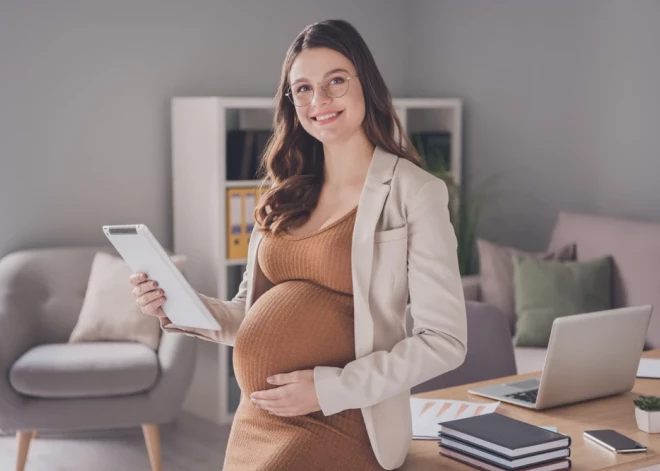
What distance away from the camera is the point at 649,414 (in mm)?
1965

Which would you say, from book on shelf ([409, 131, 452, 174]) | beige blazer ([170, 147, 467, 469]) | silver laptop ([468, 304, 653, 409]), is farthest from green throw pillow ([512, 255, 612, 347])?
beige blazer ([170, 147, 467, 469])

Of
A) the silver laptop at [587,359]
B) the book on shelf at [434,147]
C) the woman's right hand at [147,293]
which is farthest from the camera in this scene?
the book on shelf at [434,147]

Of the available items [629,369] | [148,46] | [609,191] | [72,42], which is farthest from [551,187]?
[629,369]

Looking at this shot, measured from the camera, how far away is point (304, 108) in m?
1.89

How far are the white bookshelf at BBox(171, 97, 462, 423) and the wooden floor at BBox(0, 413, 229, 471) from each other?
21 centimetres

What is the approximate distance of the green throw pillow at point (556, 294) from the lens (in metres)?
4.17

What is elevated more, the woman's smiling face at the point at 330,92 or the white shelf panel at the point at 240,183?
the woman's smiling face at the point at 330,92

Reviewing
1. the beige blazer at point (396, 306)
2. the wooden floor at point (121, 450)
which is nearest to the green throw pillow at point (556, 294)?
the wooden floor at point (121, 450)

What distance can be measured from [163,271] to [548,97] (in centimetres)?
339

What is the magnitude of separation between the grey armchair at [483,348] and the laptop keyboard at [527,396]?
33 cm

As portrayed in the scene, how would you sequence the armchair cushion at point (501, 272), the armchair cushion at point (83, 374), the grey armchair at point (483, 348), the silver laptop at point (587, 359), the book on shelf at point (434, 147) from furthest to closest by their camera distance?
the book on shelf at point (434, 147) → the armchair cushion at point (501, 272) → the armchair cushion at point (83, 374) → the grey armchair at point (483, 348) → the silver laptop at point (587, 359)

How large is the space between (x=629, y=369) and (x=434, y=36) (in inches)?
142

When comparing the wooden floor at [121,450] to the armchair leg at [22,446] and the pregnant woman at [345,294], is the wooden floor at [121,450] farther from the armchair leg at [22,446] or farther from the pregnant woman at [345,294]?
the pregnant woman at [345,294]

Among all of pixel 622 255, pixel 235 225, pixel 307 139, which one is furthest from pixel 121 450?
pixel 307 139
